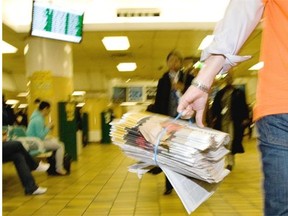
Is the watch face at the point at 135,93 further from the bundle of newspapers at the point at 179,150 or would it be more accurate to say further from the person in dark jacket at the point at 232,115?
the bundle of newspapers at the point at 179,150

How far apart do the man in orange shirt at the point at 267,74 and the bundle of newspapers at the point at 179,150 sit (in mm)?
127

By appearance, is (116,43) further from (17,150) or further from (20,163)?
(20,163)

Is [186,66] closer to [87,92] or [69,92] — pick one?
[69,92]

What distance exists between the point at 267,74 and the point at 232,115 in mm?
6057

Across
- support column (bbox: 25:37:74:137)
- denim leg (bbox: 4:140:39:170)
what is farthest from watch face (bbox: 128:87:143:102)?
denim leg (bbox: 4:140:39:170)

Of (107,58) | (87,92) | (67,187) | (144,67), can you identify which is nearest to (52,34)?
(67,187)

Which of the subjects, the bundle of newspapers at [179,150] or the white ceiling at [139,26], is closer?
the bundle of newspapers at [179,150]

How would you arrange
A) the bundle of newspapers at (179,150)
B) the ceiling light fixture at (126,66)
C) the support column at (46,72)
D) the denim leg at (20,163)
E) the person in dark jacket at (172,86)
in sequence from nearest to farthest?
the bundle of newspapers at (179,150) < the person in dark jacket at (172,86) < the denim leg at (20,163) < the support column at (46,72) < the ceiling light fixture at (126,66)

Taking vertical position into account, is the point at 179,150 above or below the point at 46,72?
below

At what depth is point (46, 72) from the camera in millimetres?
10891

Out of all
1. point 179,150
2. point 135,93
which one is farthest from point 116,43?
point 135,93

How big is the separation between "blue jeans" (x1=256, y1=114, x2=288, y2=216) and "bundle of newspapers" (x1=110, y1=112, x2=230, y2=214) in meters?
0.18

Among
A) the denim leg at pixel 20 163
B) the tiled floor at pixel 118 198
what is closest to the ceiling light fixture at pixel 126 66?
the tiled floor at pixel 118 198

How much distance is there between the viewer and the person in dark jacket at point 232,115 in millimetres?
7285
